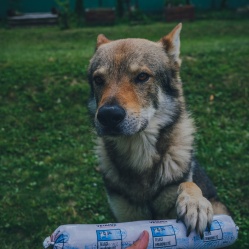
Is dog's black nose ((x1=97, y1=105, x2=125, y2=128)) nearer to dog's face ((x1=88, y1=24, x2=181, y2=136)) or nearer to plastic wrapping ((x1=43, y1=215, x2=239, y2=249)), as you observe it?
dog's face ((x1=88, y1=24, x2=181, y2=136))

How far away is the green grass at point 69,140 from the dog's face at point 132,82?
36.1 inches

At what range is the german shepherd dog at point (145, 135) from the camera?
3732 millimetres

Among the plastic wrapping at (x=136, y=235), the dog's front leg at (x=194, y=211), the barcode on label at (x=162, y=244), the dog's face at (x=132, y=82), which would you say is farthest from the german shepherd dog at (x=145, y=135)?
the barcode on label at (x=162, y=244)

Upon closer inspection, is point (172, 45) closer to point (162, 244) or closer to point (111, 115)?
point (111, 115)

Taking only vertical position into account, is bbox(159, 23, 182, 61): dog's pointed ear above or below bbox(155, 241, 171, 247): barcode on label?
above

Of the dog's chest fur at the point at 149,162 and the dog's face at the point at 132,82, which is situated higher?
the dog's face at the point at 132,82

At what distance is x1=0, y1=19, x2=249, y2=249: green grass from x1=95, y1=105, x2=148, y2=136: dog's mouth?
1.07 meters

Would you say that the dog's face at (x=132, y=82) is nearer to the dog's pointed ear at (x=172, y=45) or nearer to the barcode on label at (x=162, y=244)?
the dog's pointed ear at (x=172, y=45)

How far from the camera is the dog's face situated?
3422 mm

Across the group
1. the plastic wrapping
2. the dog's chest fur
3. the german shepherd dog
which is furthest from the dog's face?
the plastic wrapping

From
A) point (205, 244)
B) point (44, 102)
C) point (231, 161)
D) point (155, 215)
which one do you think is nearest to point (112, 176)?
point (155, 215)

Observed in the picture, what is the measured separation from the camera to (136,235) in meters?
3.02

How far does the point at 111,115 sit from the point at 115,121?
0.24 ft

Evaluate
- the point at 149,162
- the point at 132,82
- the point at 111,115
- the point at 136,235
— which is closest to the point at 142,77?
the point at 132,82
